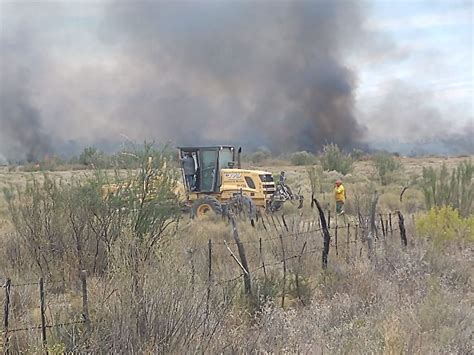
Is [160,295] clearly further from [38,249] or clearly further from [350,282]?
[38,249]

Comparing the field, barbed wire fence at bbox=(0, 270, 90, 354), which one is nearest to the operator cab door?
the field

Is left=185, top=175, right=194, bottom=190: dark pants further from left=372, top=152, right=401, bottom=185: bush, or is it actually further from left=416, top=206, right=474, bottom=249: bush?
left=372, top=152, right=401, bottom=185: bush

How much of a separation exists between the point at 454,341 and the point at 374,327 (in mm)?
923

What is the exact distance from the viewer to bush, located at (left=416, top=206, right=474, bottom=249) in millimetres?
13945

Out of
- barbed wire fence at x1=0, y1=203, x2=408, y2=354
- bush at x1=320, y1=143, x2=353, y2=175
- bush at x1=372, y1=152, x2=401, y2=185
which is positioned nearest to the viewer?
barbed wire fence at x1=0, y1=203, x2=408, y2=354

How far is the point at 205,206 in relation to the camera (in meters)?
22.4

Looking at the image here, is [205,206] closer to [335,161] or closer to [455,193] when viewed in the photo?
[455,193]

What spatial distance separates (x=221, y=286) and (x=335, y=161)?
1588 inches

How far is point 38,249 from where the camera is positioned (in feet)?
36.5

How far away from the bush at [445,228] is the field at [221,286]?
31 millimetres

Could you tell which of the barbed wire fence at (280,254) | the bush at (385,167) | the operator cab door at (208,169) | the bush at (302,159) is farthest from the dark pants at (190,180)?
the bush at (302,159)

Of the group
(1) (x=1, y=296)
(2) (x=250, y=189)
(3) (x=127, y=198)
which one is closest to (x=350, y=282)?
(3) (x=127, y=198)

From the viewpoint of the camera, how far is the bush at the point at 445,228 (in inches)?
549

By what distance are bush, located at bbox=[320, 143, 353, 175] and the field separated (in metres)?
32.3
